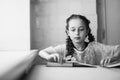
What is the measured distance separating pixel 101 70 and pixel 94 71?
0.11 ft

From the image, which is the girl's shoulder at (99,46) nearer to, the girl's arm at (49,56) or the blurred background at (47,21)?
the blurred background at (47,21)

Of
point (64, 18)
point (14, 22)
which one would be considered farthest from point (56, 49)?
point (14, 22)

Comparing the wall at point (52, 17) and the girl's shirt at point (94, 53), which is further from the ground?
the wall at point (52, 17)

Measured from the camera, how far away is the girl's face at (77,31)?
0.78 meters

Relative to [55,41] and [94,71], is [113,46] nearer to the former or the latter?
[94,71]

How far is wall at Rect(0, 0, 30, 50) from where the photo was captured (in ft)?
3.02

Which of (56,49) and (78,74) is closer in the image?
(78,74)

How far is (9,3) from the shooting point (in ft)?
3.04

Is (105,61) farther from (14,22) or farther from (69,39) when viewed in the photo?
(14,22)

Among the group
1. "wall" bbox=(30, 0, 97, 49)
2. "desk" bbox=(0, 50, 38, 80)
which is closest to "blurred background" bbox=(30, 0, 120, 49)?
"wall" bbox=(30, 0, 97, 49)

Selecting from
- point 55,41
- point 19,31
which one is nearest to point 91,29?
point 55,41

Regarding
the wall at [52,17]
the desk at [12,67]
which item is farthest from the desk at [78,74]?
the wall at [52,17]

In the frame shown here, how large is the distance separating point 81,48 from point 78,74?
19 centimetres

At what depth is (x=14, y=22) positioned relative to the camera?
93 cm
